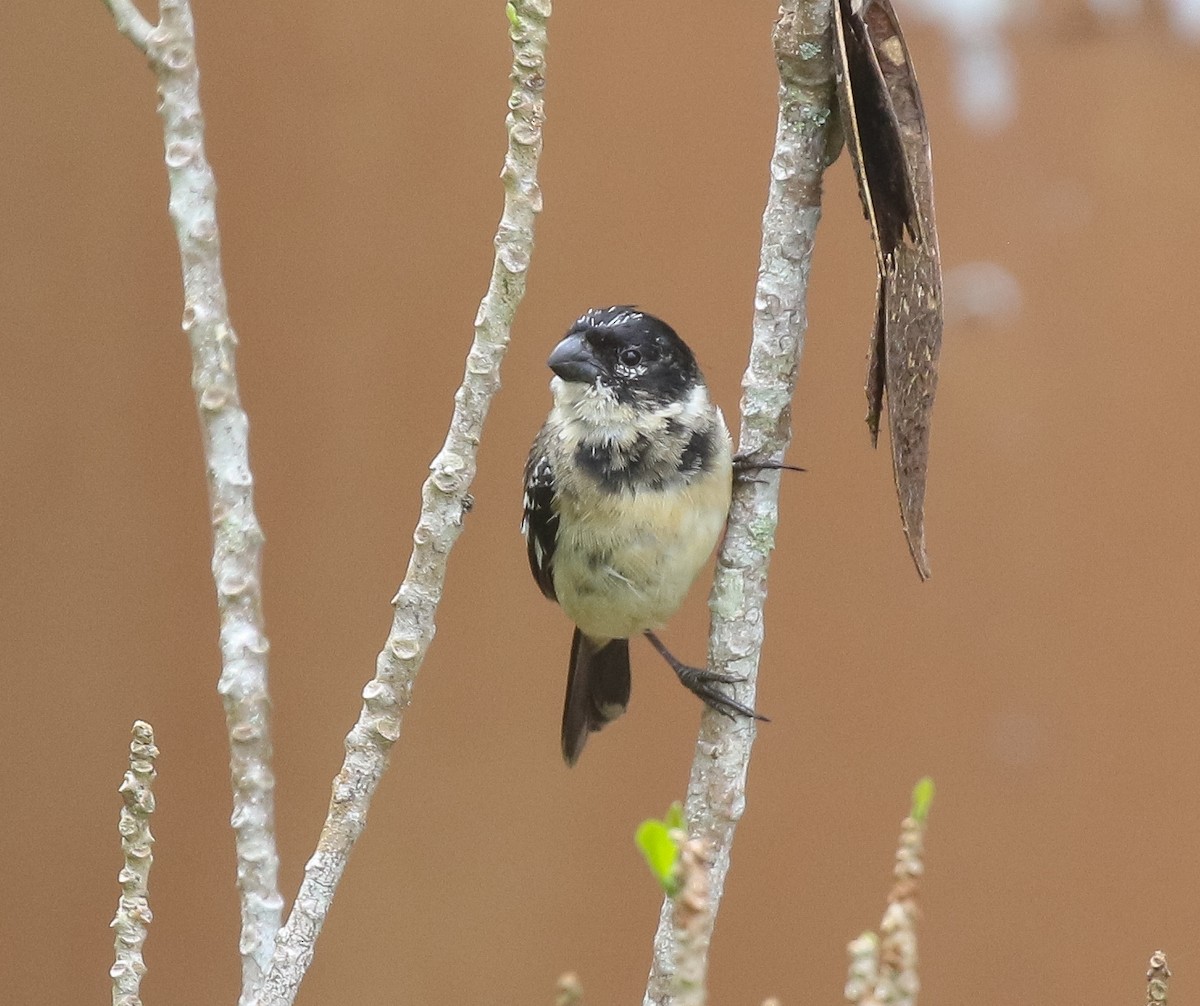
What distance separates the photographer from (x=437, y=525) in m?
1.10

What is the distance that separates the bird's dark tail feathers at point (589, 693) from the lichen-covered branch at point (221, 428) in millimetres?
1032

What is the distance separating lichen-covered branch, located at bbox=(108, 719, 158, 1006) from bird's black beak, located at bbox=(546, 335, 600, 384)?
0.79 m

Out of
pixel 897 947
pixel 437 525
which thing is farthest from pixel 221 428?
pixel 897 947

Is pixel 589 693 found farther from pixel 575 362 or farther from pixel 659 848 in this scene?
pixel 659 848

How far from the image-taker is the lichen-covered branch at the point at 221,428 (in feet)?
3.29

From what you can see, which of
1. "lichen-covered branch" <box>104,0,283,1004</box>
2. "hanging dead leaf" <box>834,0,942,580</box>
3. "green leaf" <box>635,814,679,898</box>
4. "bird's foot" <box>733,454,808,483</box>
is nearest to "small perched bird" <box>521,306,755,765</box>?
"bird's foot" <box>733,454,808,483</box>

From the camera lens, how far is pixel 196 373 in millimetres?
1006

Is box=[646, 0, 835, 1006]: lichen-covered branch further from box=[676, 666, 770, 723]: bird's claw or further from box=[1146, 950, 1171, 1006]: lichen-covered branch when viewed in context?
box=[1146, 950, 1171, 1006]: lichen-covered branch

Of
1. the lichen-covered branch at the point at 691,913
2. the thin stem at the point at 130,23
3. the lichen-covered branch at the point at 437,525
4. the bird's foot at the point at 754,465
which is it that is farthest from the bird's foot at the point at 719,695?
the thin stem at the point at 130,23

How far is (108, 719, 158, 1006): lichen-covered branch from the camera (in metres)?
0.97

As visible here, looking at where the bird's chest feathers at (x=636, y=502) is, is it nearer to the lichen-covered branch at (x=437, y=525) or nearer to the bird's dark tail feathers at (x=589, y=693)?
the bird's dark tail feathers at (x=589, y=693)

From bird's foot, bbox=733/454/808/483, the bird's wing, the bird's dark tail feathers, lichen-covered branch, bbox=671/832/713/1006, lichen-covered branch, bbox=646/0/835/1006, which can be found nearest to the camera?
lichen-covered branch, bbox=671/832/713/1006

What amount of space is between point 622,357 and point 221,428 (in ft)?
2.54

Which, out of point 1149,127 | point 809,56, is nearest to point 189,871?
point 809,56
